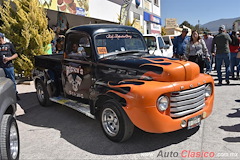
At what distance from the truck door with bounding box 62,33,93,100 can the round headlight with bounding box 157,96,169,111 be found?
1.62 meters

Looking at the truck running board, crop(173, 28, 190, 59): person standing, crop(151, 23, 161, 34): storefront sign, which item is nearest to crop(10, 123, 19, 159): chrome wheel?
the truck running board

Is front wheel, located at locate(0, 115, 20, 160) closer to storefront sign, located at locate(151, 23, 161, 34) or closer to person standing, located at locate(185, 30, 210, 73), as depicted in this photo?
person standing, located at locate(185, 30, 210, 73)

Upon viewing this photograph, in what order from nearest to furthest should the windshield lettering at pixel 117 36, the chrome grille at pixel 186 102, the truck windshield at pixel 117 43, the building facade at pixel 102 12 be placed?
the chrome grille at pixel 186 102, the truck windshield at pixel 117 43, the windshield lettering at pixel 117 36, the building facade at pixel 102 12

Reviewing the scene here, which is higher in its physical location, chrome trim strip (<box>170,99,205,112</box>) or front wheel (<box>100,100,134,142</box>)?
chrome trim strip (<box>170,99,205,112</box>)

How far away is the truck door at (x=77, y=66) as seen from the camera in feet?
14.5

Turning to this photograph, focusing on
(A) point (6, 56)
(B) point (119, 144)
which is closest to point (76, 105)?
(B) point (119, 144)

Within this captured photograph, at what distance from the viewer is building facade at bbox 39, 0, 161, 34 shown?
13.8 m

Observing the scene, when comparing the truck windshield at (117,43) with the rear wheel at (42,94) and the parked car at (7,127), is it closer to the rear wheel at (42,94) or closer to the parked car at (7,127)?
the parked car at (7,127)

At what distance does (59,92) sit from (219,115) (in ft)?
12.3

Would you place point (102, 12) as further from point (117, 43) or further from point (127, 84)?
point (127, 84)

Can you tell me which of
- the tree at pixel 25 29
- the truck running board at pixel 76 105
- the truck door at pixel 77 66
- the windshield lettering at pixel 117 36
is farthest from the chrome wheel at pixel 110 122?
the tree at pixel 25 29

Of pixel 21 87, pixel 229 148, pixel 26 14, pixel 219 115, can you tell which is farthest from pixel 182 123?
pixel 26 14

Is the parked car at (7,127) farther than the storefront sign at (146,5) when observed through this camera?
No

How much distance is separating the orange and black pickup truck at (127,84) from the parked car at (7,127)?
1.30m
